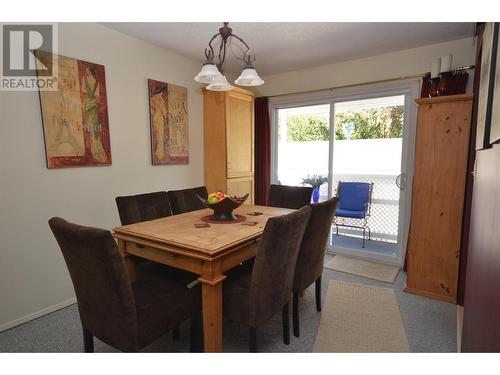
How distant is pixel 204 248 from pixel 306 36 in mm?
2315

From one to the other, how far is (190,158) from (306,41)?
1843mm

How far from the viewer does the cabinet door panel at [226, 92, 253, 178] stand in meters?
3.49

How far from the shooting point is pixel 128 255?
6.31 feet

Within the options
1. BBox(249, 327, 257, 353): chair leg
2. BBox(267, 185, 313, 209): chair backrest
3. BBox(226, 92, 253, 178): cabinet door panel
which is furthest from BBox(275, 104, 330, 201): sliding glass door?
BBox(249, 327, 257, 353): chair leg

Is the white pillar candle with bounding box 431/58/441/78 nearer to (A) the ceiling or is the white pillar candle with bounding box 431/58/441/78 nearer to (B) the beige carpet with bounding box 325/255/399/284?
(A) the ceiling

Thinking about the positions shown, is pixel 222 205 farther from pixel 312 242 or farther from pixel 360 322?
pixel 360 322

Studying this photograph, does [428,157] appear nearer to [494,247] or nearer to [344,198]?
[344,198]

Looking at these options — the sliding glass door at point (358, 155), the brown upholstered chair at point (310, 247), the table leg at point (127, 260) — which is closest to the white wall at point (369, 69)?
the sliding glass door at point (358, 155)

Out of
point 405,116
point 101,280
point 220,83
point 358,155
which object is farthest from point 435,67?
point 101,280

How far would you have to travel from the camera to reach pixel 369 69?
3287 millimetres

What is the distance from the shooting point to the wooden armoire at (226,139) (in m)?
3.45
